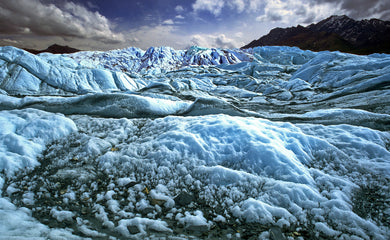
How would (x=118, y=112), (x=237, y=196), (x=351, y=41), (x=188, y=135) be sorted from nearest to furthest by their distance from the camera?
1. (x=237, y=196)
2. (x=188, y=135)
3. (x=118, y=112)
4. (x=351, y=41)

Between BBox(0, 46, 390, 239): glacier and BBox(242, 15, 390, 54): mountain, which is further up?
BBox(242, 15, 390, 54): mountain

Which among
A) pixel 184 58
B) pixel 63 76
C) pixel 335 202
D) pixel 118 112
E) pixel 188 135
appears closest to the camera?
pixel 335 202

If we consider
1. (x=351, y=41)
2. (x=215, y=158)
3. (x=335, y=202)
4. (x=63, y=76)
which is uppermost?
(x=351, y=41)

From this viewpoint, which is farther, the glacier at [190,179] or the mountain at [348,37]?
the mountain at [348,37]

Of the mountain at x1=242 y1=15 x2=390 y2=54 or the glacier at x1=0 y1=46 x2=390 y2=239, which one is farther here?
the mountain at x1=242 y1=15 x2=390 y2=54

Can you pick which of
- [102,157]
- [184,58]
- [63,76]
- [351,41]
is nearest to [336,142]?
[102,157]

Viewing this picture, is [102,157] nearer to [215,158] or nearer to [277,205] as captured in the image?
[215,158]

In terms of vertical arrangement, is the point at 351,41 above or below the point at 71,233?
above

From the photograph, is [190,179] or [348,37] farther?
[348,37]

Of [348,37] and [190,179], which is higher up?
[348,37]

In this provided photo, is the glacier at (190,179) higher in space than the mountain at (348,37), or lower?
lower

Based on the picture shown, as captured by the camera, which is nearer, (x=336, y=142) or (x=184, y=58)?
(x=336, y=142)
